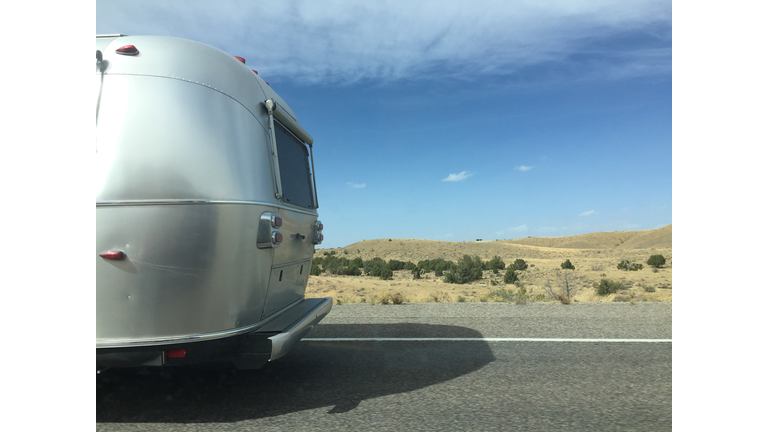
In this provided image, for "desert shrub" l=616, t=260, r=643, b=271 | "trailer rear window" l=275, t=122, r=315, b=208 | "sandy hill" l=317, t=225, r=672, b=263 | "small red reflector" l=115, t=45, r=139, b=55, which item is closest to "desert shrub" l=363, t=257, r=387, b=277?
"desert shrub" l=616, t=260, r=643, b=271

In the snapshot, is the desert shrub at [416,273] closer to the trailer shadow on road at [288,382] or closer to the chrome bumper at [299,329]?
the trailer shadow on road at [288,382]

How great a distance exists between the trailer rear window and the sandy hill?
155ft

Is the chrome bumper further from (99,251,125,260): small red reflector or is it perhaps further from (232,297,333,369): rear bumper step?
(99,251,125,260): small red reflector

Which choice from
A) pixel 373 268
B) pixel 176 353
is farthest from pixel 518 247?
pixel 176 353

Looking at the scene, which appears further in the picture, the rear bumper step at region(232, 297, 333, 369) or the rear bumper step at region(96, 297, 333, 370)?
the rear bumper step at region(232, 297, 333, 369)

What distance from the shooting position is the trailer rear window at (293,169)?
15.6ft

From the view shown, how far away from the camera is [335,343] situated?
6.52 m

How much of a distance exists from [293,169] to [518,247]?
70.3 metres

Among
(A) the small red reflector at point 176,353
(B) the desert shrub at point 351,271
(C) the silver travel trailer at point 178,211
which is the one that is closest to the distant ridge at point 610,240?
(B) the desert shrub at point 351,271

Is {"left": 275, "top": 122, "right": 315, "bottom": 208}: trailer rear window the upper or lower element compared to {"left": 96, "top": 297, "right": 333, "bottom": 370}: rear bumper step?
upper

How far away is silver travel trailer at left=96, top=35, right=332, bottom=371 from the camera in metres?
3.44

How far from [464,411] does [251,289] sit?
1.95 metres
